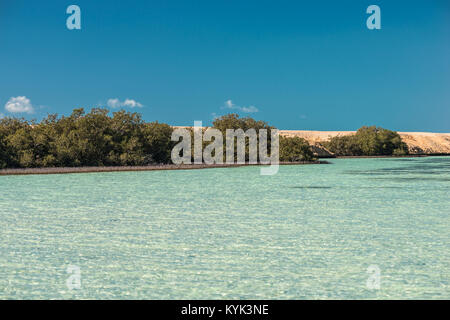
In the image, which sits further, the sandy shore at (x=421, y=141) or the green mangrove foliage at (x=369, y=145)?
the sandy shore at (x=421, y=141)

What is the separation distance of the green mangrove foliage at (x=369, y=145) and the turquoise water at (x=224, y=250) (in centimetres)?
7175

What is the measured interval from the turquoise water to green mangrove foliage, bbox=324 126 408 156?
7175cm

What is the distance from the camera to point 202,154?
48938 mm

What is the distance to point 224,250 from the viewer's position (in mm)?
7652

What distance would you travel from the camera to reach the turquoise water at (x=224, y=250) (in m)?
5.67

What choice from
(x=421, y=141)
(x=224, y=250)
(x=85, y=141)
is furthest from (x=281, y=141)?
(x=421, y=141)

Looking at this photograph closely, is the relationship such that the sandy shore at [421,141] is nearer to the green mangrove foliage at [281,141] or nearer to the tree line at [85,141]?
the green mangrove foliage at [281,141]

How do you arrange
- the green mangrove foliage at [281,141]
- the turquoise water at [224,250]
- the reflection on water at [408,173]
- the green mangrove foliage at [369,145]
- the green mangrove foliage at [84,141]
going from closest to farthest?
1. the turquoise water at [224,250]
2. the reflection on water at [408,173]
3. the green mangrove foliage at [84,141]
4. the green mangrove foliage at [281,141]
5. the green mangrove foliage at [369,145]

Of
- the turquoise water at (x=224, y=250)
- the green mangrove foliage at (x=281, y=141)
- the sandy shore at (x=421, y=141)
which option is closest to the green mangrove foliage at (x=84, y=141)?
the green mangrove foliage at (x=281, y=141)

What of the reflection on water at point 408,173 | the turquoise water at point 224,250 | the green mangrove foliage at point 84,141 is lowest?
→ the turquoise water at point 224,250

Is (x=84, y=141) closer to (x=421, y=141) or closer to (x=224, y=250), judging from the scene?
(x=224, y=250)

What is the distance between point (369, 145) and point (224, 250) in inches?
3130
